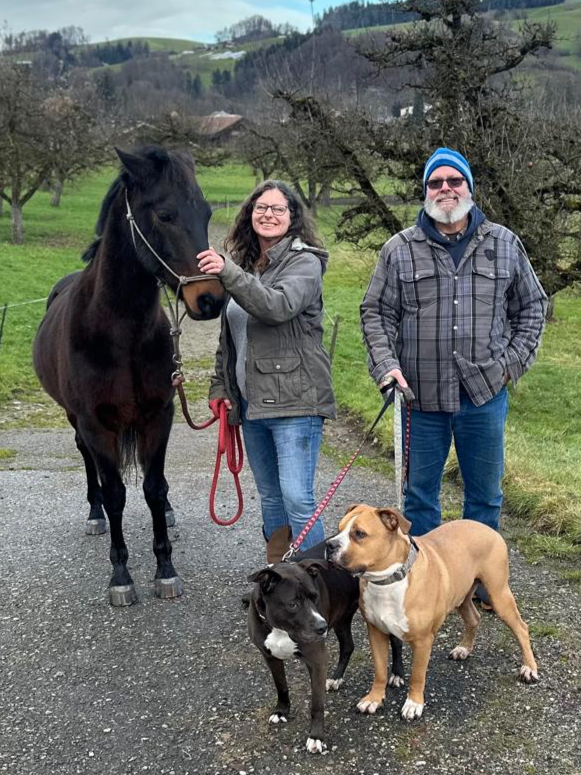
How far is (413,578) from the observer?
3600 mm

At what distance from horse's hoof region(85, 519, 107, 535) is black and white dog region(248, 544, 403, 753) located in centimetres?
295

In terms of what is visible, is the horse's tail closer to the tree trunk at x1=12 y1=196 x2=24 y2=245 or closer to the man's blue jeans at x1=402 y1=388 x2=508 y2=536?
the man's blue jeans at x1=402 y1=388 x2=508 y2=536

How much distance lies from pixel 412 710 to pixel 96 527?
11.2 ft

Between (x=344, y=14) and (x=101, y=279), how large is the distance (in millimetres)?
146660

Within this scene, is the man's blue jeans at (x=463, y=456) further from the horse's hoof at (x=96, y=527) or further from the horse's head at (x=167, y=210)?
the horse's hoof at (x=96, y=527)

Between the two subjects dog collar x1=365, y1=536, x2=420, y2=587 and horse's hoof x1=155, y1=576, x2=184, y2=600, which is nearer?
dog collar x1=365, y1=536, x2=420, y2=587

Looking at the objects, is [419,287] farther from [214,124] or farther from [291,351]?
[214,124]

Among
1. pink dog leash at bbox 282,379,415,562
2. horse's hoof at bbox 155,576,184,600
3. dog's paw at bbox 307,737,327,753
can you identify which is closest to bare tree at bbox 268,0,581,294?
pink dog leash at bbox 282,379,415,562

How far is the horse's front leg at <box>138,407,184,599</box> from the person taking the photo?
5.14 meters

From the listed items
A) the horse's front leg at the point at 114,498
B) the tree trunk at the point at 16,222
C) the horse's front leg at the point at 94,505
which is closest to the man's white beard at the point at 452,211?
the horse's front leg at the point at 114,498

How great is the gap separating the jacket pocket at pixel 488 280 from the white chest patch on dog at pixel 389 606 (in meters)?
1.60

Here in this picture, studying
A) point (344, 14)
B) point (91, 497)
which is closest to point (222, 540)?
point (91, 497)

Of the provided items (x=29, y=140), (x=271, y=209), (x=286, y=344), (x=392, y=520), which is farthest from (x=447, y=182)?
(x=29, y=140)

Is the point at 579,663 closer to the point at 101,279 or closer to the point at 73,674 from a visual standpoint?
the point at 73,674
